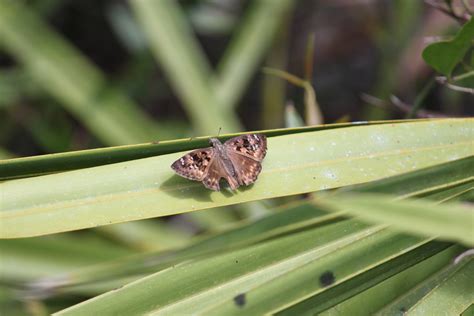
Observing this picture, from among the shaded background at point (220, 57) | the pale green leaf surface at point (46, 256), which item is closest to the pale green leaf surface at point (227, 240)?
the pale green leaf surface at point (46, 256)

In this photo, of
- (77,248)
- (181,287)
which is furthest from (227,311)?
(77,248)

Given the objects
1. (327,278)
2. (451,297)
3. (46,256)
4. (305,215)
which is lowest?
(451,297)

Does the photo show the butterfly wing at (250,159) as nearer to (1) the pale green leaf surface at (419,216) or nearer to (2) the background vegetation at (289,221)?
(2) the background vegetation at (289,221)

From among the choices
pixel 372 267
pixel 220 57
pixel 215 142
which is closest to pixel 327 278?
pixel 372 267

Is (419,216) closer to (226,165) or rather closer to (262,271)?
(262,271)

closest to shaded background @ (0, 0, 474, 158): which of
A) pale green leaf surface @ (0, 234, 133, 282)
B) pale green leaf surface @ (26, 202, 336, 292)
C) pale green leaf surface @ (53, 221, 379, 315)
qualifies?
pale green leaf surface @ (0, 234, 133, 282)

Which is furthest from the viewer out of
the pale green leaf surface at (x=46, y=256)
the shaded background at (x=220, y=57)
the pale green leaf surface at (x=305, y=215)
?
the shaded background at (x=220, y=57)

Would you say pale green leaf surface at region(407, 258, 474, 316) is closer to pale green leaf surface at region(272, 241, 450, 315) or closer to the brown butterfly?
pale green leaf surface at region(272, 241, 450, 315)
